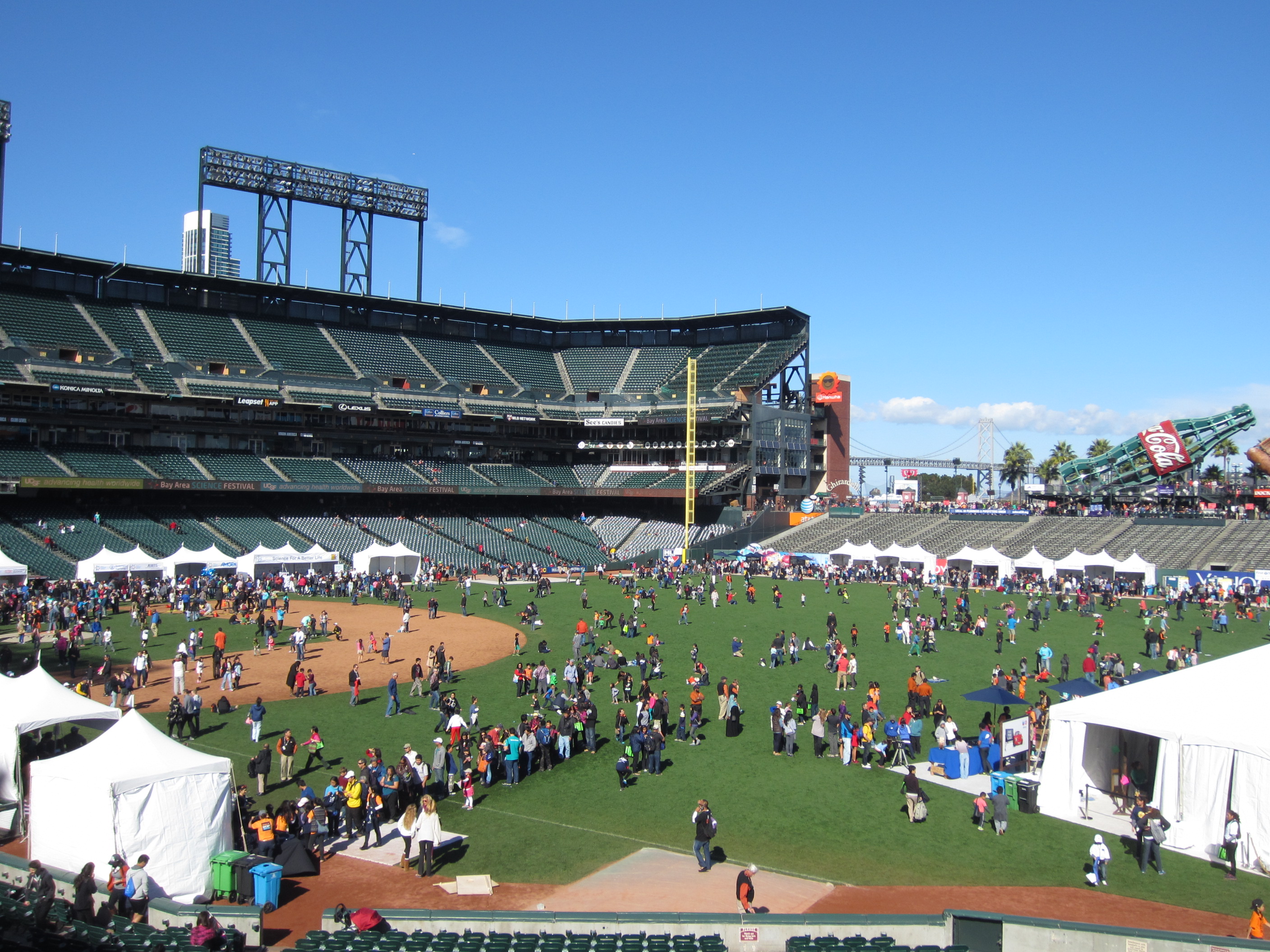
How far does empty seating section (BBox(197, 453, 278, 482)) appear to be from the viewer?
57.1m

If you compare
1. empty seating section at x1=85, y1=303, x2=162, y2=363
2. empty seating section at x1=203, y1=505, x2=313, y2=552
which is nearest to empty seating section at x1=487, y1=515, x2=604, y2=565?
empty seating section at x1=203, y1=505, x2=313, y2=552

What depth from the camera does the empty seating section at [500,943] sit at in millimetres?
10297

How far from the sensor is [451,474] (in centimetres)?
6775

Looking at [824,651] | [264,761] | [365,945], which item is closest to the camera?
[365,945]

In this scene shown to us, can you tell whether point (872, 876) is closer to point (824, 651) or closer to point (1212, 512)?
point (824, 651)

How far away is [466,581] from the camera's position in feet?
153

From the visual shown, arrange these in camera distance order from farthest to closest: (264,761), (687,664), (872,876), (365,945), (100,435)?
(100,435) → (687,664) → (264,761) → (872,876) → (365,945)

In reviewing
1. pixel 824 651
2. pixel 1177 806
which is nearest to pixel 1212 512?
pixel 824 651

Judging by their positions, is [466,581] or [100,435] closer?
[466,581]

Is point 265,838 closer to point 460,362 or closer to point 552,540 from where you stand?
point 552,540

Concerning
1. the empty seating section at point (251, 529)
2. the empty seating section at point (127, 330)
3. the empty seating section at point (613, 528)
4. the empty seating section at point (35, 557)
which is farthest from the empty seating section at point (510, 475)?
the empty seating section at point (35, 557)

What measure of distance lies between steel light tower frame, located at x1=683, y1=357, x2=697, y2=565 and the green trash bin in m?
48.1

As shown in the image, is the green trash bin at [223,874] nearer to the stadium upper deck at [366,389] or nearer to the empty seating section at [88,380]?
the stadium upper deck at [366,389]

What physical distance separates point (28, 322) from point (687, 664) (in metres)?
49.9
